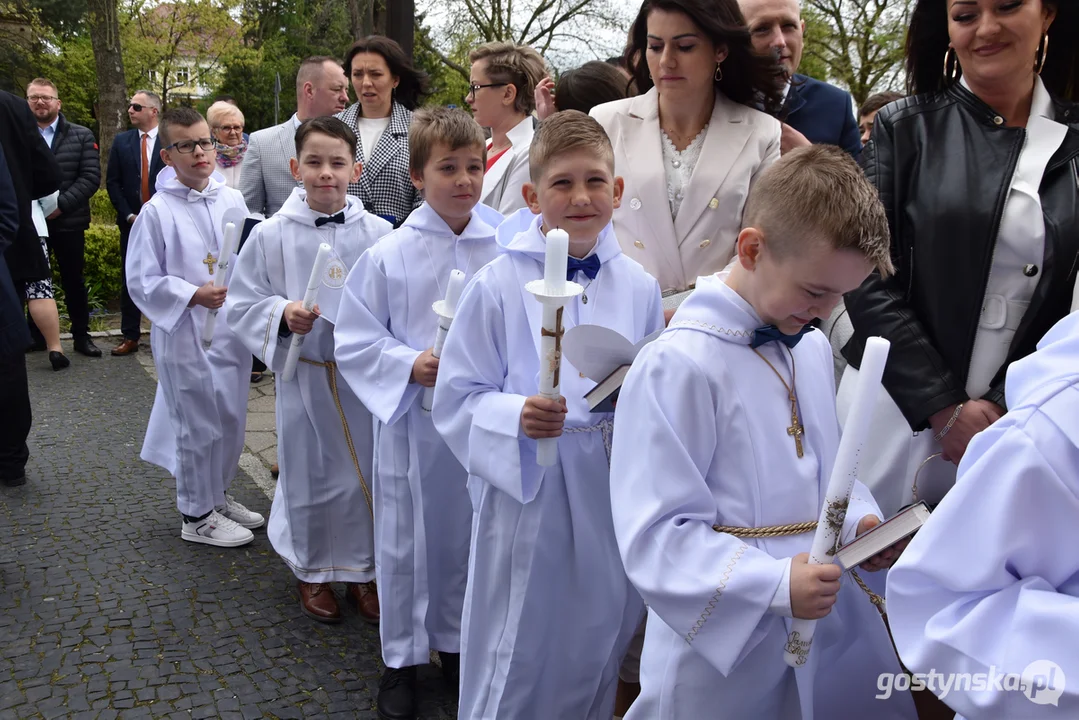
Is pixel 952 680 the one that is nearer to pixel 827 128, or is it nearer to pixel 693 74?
pixel 693 74

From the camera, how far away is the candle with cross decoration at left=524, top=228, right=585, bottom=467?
2.08 meters

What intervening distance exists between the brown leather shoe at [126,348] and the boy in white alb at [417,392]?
6.14 m

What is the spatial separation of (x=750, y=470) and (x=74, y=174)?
27.9 feet

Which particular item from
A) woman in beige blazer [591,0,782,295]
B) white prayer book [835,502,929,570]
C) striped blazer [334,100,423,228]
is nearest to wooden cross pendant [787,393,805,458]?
white prayer book [835,502,929,570]

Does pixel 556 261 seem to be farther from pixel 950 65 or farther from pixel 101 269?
pixel 101 269

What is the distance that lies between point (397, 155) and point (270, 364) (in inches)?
58.8

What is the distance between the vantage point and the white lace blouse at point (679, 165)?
3.14m

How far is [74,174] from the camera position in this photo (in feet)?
28.9

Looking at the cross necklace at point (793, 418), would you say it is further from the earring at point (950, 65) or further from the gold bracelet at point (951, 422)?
the earring at point (950, 65)

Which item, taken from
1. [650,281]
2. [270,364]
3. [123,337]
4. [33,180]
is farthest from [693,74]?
[123,337]

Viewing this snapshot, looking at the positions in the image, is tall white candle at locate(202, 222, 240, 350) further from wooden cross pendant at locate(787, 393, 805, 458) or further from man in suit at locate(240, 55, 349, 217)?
wooden cross pendant at locate(787, 393, 805, 458)

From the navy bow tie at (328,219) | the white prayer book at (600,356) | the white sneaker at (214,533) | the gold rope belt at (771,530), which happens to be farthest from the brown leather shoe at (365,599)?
the gold rope belt at (771,530)

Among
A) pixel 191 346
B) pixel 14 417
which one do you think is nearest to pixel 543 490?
pixel 191 346

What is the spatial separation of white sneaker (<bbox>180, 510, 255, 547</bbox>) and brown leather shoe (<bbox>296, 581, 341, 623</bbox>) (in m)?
0.80
